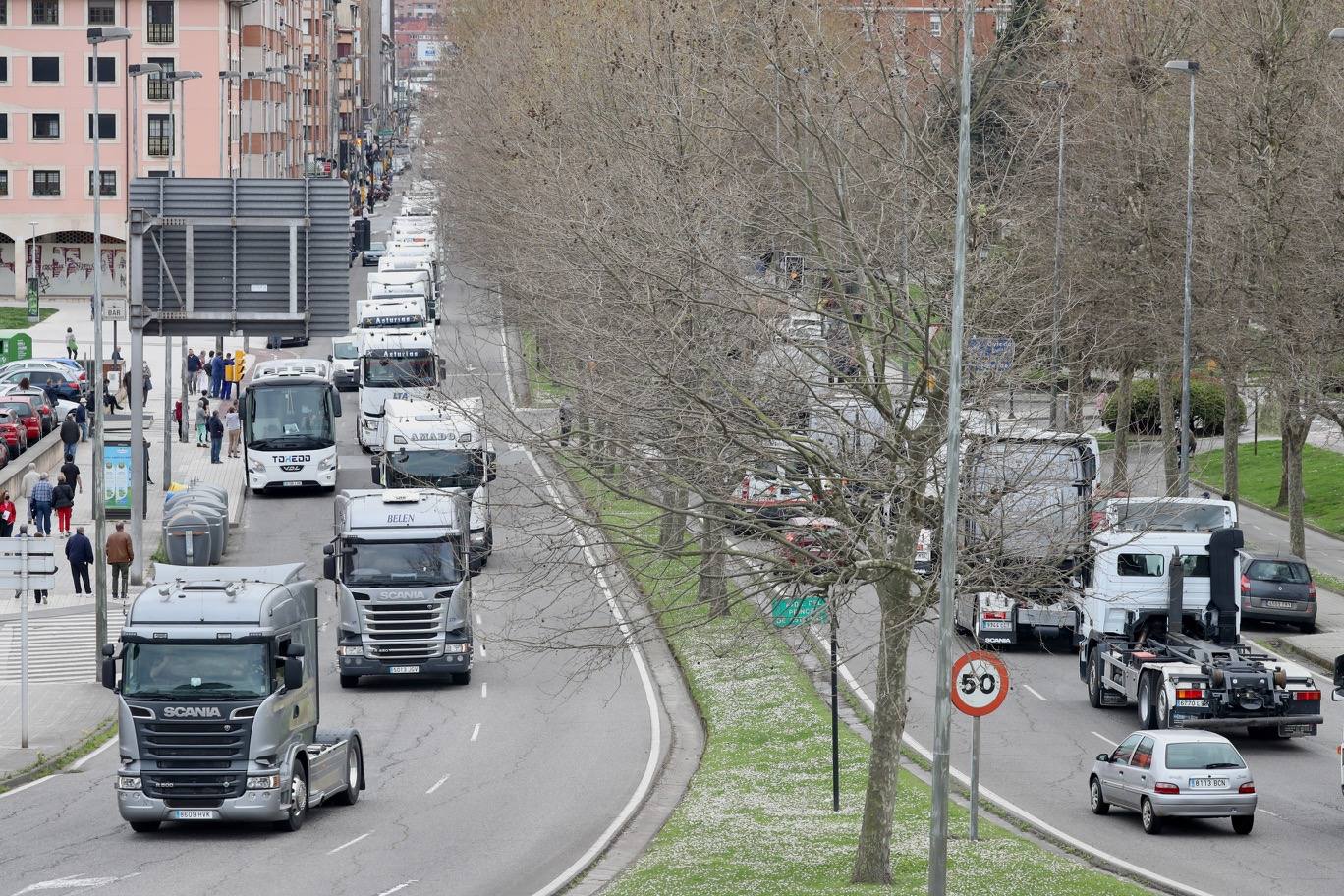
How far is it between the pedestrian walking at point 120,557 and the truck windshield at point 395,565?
7966mm

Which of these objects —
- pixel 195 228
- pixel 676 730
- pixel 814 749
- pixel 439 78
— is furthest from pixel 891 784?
pixel 439 78

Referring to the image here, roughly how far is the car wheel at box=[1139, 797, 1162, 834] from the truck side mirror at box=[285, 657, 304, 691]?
34.7 ft

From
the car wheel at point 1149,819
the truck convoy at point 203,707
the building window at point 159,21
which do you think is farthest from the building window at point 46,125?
the car wheel at point 1149,819

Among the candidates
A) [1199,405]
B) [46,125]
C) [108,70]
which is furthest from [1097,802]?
[46,125]

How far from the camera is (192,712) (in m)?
22.8

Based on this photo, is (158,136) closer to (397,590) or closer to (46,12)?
(46,12)

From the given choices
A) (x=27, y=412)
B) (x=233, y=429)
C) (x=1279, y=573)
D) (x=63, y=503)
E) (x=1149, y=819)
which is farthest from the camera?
(x=233, y=429)

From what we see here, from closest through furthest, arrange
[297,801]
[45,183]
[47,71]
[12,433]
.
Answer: [297,801] → [12,433] → [47,71] → [45,183]

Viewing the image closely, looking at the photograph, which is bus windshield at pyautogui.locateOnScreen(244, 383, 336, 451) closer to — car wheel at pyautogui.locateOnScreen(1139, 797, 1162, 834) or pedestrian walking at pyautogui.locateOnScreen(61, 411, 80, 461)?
pedestrian walking at pyautogui.locateOnScreen(61, 411, 80, 461)

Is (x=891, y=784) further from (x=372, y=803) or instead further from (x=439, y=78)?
(x=439, y=78)

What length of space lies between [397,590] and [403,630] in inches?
27.9

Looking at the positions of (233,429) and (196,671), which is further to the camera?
(233,429)

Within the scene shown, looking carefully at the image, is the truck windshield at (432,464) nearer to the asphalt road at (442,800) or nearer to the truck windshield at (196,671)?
the asphalt road at (442,800)

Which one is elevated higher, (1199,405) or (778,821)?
(1199,405)
